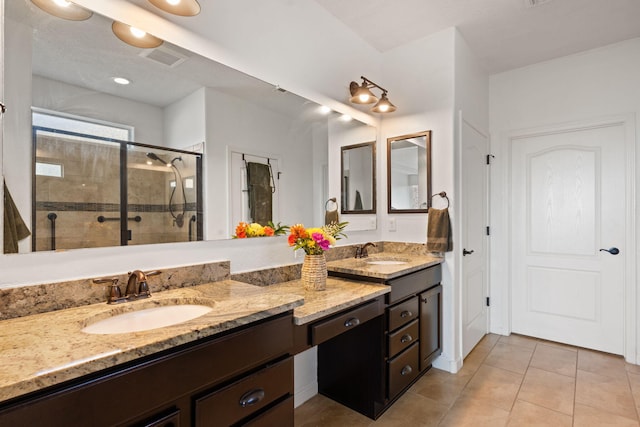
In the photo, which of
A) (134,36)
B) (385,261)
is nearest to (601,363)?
(385,261)

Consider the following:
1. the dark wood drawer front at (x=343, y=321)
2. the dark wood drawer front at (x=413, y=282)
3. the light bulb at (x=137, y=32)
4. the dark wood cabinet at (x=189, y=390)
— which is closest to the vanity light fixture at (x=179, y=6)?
the light bulb at (x=137, y=32)

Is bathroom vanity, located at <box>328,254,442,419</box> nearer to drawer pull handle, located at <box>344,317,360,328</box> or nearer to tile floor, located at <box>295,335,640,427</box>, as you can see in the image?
tile floor, located at <box>295,335,640,427</box>

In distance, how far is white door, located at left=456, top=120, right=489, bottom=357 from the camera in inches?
110

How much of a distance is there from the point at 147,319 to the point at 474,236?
277cm

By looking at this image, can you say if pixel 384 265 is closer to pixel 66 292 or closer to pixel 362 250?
pixel 362 250

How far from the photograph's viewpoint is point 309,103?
7.37 ft

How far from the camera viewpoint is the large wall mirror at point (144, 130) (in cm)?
117

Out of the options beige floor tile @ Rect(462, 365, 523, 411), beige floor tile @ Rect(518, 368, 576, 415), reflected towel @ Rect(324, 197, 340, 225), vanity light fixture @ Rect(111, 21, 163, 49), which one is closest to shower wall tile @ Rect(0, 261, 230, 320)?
vanity light fixture @ Rect(111, 21, 163, 49)

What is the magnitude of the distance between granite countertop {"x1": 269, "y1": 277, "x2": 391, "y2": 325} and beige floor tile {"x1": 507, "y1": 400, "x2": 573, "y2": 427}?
3.69 ft

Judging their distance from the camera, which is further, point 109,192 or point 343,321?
point 343,321

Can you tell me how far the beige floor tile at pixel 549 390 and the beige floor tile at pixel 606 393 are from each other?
2.4 inches

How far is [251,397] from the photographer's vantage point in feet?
3.80

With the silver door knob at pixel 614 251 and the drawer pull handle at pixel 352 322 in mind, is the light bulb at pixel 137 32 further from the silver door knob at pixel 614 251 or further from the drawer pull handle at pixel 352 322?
the silver door knob at pixel 614 251

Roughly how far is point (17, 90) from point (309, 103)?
1.51 metres
